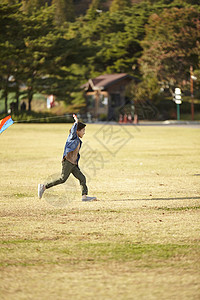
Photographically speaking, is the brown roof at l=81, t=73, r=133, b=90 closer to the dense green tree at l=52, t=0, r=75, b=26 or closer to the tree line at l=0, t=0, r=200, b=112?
the tree line at l=0, t=0, r=200, b=112

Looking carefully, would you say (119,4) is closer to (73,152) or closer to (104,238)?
(73,152)

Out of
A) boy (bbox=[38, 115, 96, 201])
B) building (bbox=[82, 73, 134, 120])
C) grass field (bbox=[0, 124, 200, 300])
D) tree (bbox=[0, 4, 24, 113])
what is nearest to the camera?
grass field (bbox=[0, 124, 200, 300])

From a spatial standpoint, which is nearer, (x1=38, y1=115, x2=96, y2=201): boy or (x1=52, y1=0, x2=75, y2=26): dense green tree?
(x1=38, y1=115, x2=96, y2=201): boy

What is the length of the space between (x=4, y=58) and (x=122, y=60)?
1898cm

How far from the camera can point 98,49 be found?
63844 millimetres

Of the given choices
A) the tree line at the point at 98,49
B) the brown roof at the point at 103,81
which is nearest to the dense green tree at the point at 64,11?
the tree line at the point at 98,49

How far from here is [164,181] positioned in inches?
516

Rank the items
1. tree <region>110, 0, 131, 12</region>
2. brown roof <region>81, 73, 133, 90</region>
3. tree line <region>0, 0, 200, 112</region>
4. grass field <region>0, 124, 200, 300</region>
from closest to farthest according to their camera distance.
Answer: grass field <region>0, 124, 200, 300</region> < tree line <region>0, 0, 200, 112</region> < brown roof <region>81, 73, 133, 90</region> < tree <region>110, 0, 131, 12</region>

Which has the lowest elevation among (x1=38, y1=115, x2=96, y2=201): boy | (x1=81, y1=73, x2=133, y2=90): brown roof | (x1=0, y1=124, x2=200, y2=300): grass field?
(x1=0, y1=124, x2=200, y2=300): grass field

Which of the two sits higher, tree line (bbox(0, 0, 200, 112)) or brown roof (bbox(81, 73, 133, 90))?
tree line (bbox(0, 0, 200, 112))

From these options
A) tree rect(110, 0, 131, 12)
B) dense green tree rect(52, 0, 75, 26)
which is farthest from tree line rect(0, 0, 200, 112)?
tree rect(110, 0, 131, 12)

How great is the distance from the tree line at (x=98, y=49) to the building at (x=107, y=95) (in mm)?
1813

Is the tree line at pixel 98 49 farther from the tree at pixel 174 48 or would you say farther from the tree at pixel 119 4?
the tree at pixel 119 4

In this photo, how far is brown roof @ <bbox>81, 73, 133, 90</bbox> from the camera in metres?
59.3
